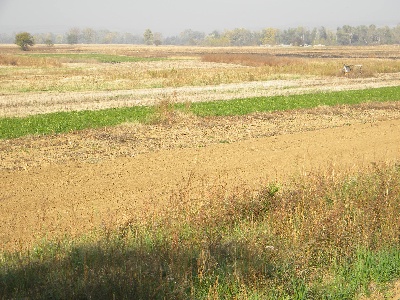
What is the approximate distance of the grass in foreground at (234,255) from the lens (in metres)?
6.76

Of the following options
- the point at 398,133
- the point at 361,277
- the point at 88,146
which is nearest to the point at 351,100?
the point at 398,133

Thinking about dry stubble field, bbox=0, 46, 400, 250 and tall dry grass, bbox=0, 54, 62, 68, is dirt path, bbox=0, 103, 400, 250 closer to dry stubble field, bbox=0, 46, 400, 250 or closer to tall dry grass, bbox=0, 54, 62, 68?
dry stubble field, bbox=0, 46, 400, 250

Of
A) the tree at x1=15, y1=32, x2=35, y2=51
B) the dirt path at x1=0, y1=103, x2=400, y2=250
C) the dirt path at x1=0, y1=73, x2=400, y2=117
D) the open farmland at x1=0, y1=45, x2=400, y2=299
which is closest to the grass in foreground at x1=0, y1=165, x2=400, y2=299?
the open farmland at x1=0, y1=45, x2=400, y2=299

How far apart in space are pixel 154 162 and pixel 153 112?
8.62m

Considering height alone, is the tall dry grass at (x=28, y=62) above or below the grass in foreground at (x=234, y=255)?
above

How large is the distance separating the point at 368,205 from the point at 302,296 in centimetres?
283

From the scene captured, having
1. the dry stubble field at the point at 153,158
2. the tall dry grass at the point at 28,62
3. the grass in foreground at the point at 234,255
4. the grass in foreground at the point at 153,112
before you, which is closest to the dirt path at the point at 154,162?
the dry stubble field at the point at 153,158

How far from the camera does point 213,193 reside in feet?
30.3

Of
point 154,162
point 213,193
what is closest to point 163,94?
point 154,162

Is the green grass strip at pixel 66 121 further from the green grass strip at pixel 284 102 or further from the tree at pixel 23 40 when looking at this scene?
the tree at pixel 23 40

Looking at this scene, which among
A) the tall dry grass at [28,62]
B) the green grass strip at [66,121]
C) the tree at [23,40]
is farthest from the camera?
the tree at [23,40]

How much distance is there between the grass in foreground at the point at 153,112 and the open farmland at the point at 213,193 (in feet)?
2.10

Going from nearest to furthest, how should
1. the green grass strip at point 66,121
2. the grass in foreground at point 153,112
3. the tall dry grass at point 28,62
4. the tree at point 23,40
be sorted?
the green grass strip at point 66,121 → the grass in foreground at point 153,112 → the tall dry grass at point 28,62 → the tree at point 23,40

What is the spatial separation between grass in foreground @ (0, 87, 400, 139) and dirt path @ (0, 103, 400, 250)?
1.24 metres
